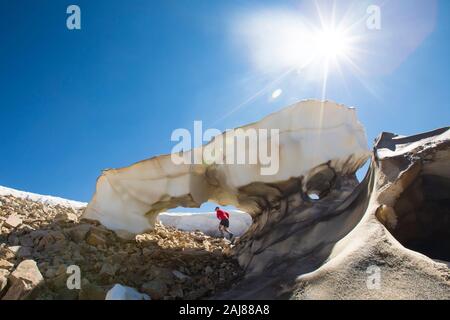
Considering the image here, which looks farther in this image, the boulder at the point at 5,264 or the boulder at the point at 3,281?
the boulder at the point at 5,264

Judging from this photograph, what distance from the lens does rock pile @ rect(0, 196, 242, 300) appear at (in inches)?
147

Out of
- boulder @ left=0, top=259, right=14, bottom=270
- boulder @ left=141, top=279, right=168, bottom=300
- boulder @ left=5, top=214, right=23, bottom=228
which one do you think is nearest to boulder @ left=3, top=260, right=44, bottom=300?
boulder @ left=0, top=259, right=14, bottom=270

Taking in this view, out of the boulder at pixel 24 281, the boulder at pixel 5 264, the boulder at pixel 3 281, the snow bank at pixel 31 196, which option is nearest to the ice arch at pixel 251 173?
the boulder at pixel 5 264

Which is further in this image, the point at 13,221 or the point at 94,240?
the point at 13,221

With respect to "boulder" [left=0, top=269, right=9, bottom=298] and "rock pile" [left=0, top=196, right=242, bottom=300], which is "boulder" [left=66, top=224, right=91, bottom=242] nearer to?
"rock pile" [left=0, top=196, right=242, bottom=300]

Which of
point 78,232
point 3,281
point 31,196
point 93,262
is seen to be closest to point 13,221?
point 78,232

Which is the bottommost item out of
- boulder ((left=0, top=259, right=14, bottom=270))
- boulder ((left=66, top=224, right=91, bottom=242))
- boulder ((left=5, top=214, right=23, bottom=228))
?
boulder ((left=0, top=259, right=14, bottom=270))

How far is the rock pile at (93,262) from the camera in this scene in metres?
3.73

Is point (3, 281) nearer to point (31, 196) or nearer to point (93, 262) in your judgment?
point (93, 262)

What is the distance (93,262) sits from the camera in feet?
14.9

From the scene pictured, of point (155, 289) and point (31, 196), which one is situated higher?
point (31, 196)

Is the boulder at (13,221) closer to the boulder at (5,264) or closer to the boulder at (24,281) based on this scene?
the boulder at (5,264)
